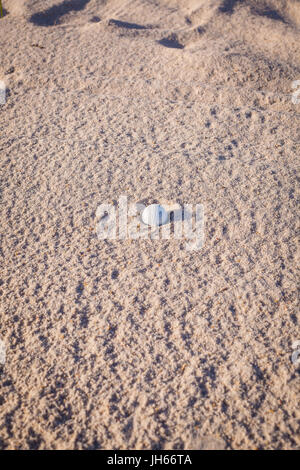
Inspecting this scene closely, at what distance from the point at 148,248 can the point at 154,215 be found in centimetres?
24

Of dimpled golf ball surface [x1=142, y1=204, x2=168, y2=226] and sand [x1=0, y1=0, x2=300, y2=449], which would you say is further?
dimpled golf ball surface [x1=142, y1=204, x2=168, y2=226]

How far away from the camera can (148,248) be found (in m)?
2.12

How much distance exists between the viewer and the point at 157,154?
266 centimetres

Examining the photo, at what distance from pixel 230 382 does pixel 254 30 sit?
4171 millimetres

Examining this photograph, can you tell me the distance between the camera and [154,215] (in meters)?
2.22

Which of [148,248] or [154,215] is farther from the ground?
[154,215]

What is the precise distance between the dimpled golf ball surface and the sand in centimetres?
14

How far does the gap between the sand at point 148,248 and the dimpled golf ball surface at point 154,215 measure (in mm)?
136

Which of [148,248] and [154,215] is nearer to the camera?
[148,248]

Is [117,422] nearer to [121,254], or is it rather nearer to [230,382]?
[230,382]

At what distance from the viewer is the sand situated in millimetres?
1510

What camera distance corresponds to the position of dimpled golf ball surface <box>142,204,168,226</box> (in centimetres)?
222

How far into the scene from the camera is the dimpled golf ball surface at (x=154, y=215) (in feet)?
7.30

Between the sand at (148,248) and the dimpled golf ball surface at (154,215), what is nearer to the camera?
the sand at (148,248)
